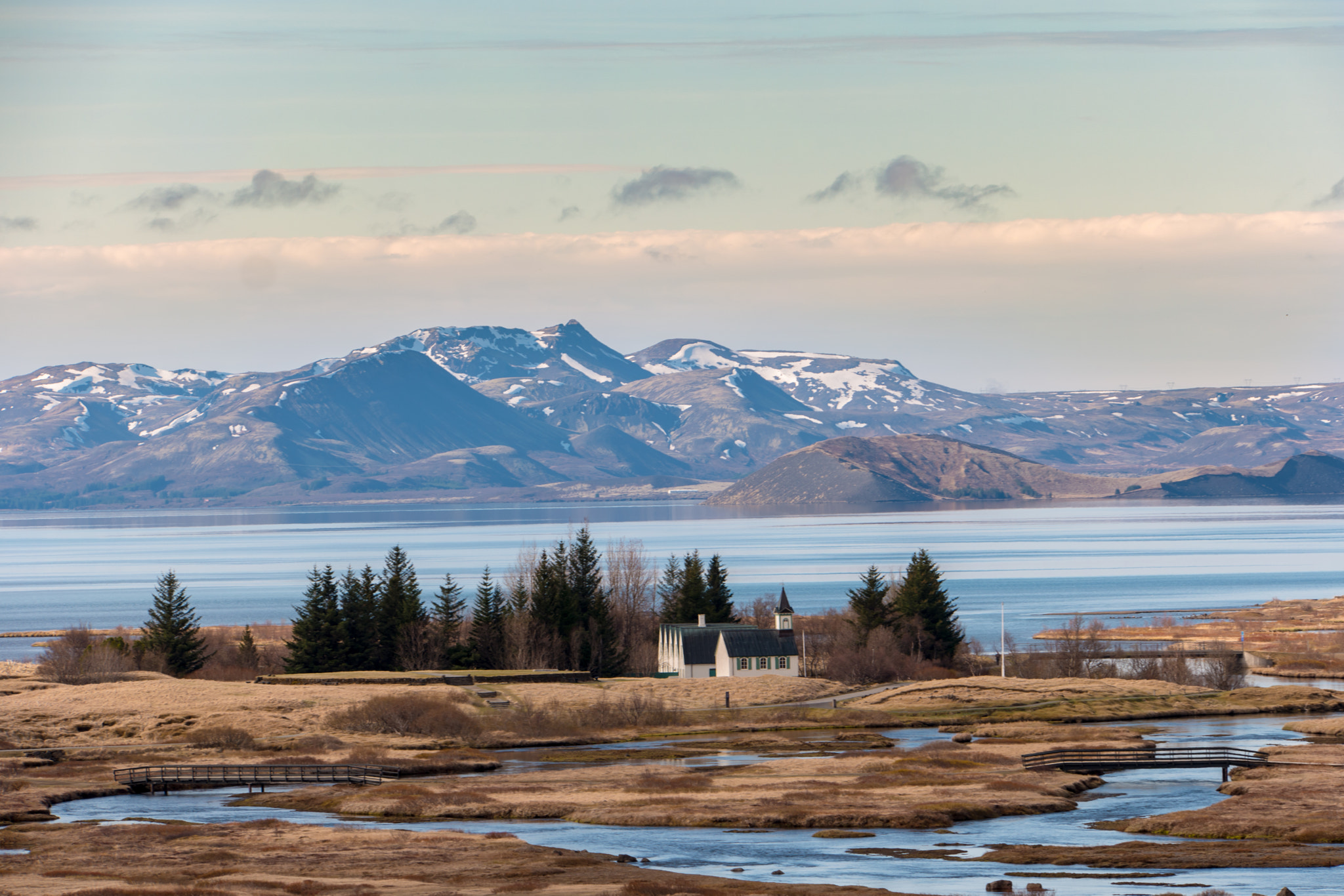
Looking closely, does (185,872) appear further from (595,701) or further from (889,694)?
(889,694)

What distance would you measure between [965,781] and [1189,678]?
211 ft

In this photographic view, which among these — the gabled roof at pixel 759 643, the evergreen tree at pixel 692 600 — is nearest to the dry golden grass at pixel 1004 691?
the gabled roof at pixel 759 643

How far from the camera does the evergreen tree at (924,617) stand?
463ft

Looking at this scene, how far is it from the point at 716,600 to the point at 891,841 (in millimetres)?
83312

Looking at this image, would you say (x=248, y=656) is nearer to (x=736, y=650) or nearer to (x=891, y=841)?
(x=736, y=650)

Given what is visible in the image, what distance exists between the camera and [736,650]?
127500mm

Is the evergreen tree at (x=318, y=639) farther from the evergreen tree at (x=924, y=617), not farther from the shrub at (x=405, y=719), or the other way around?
the evergreen tree at (x=924, y=617)

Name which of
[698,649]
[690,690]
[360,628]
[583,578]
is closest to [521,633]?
[583,578]

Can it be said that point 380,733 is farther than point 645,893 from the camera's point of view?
Yes

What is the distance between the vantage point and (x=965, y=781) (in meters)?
77.2

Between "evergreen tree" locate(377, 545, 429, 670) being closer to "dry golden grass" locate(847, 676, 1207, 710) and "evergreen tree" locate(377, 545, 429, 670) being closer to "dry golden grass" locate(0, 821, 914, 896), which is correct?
"dry golden grass" locate(847, 676, 1207, 710)

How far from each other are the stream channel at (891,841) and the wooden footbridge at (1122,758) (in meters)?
0.91

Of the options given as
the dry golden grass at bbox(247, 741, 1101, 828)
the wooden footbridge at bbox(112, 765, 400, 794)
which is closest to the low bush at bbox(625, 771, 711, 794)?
the dry golden grass at bbox(247, 741, 1101, 828)

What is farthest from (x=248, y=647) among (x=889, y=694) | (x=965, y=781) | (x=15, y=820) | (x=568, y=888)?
(x=568, y=888)
